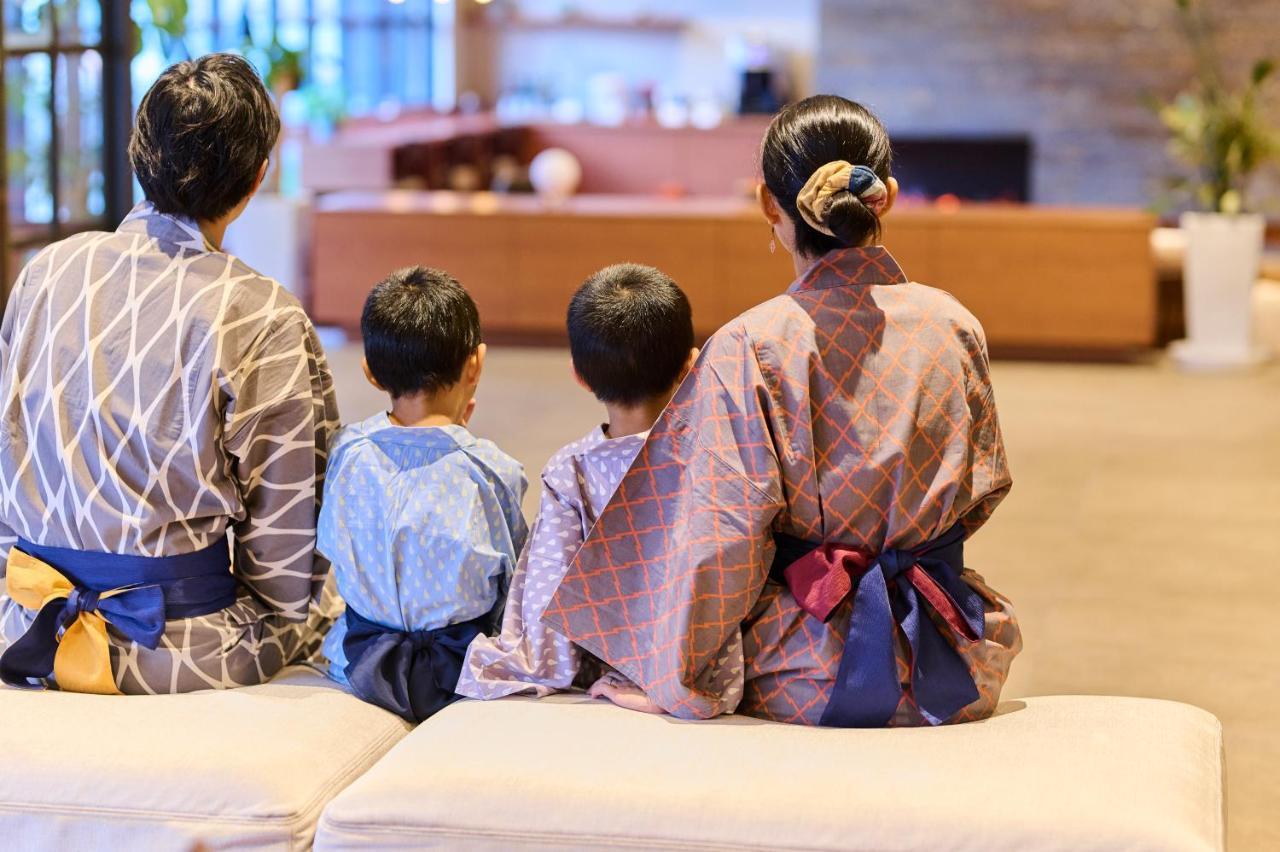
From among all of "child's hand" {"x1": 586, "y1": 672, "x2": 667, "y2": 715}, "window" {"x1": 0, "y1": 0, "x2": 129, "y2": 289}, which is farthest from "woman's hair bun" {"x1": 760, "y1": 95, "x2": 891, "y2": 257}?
"window" {"x1": 0, "y1": 0, "x2": 129, "y2": 289}

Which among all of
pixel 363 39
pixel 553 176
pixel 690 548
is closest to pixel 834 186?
pixel 690 548

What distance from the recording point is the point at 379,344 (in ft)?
7.59

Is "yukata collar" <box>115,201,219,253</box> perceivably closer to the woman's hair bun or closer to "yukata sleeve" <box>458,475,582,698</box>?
"yukata sleeve" <box>458,475,582,698</box>

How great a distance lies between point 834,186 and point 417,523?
729mm

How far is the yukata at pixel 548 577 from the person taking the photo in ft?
7.39

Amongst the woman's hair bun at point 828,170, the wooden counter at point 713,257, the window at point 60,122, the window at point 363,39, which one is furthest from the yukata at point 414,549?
the window at point 363,39

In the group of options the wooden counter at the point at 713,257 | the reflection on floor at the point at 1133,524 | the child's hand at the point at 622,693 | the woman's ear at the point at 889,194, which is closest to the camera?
the woman's ear at the point at 889,194

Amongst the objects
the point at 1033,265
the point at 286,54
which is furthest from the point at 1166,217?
Result: the point at 286,54

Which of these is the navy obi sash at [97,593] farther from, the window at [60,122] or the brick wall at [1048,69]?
the brick wall at [1048,69]

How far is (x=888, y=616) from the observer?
2.11 m

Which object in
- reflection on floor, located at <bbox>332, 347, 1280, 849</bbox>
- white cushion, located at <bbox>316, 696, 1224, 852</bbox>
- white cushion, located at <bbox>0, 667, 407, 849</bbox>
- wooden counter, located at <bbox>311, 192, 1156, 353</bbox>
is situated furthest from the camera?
wooden counter, located at <bbox>311, 192, 1156, 353</bbox>

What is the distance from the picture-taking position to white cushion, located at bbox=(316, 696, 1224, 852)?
1872 millimetres

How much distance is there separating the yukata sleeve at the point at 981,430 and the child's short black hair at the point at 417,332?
0.71 meters

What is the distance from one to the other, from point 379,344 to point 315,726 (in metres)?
0.54
